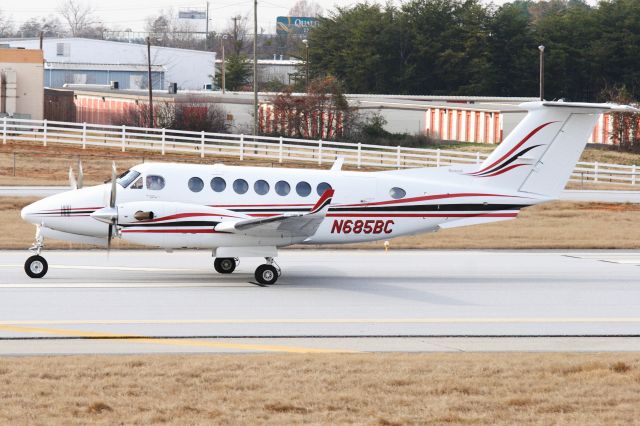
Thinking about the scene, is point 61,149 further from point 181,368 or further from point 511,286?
point 181,368

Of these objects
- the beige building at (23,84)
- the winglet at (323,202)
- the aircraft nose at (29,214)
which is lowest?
the aircraft nose at (29,214)

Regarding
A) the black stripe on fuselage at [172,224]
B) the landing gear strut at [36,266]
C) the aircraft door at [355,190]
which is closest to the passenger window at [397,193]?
the aircraft door at [355,190]

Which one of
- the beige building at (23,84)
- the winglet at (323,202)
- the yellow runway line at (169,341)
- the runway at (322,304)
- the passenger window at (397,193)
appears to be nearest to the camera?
the yellow runway line at (169,341)

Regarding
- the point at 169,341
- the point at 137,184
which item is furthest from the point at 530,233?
the point at 169,341

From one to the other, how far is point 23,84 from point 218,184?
159 feet

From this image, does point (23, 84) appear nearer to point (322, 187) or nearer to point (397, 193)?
point (322, 187)

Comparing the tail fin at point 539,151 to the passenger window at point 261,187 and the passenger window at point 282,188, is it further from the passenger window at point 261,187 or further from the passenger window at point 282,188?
the passenger window at point 261,187

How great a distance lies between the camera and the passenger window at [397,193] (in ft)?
78.1

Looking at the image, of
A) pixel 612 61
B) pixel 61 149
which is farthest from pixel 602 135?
pixel 61 149

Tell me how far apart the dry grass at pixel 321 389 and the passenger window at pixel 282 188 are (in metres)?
8.34

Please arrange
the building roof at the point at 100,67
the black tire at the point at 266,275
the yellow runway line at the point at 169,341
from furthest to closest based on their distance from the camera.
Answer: the building roof at the point at 100,67
the black tire at the point at 266,275
the yellow runway line at the point at 169,341

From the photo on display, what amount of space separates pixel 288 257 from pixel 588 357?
494 inches

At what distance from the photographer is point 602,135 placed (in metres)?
76.1

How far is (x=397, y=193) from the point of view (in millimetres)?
23828
